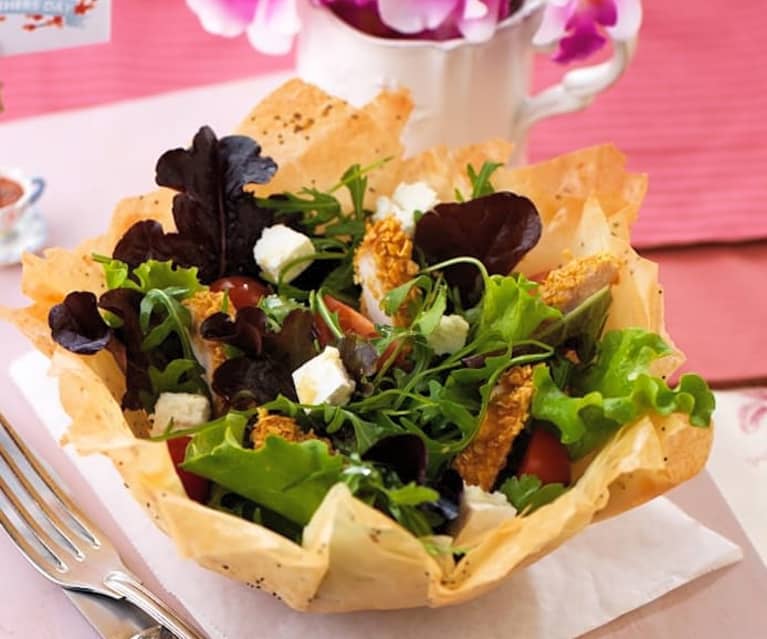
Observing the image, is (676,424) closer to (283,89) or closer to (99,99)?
(283,89)

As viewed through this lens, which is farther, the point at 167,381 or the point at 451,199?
the point at 451,199

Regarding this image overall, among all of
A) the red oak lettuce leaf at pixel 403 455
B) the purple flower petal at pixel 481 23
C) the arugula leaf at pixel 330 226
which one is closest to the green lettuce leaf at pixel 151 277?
the arugula leaf at pixel 330 226

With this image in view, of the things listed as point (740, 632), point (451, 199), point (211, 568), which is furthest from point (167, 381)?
point (740, 632)

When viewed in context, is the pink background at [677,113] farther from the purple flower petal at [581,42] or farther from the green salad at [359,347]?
the green salad at [359,347]

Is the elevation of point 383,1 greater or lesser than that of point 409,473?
greater

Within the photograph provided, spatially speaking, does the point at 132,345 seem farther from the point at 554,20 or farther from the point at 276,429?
the point at 554,20

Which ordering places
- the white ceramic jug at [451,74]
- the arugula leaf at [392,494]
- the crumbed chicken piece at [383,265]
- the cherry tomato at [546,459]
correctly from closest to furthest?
the arugula leaf at [392,494], the cherry tomato at [546,459], the crumbed chicken piece at [383,265], the white ceramic jug at [451,74]
